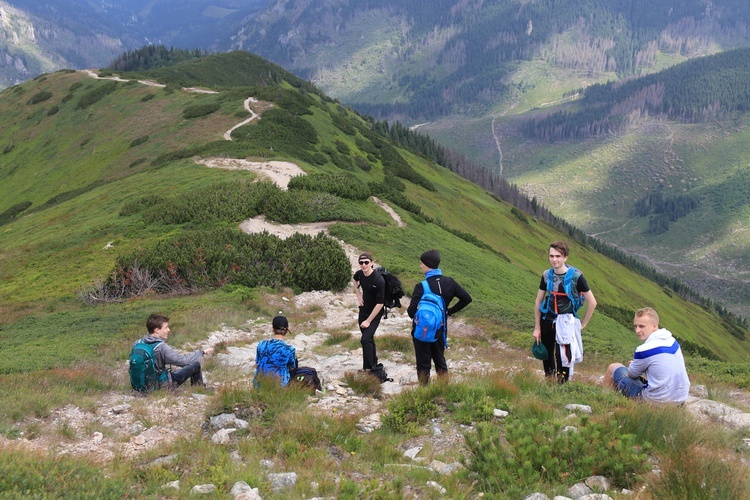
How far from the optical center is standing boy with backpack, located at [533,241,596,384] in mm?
10070

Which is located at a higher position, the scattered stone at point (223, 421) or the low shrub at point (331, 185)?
the low shrub at point (331, 185)

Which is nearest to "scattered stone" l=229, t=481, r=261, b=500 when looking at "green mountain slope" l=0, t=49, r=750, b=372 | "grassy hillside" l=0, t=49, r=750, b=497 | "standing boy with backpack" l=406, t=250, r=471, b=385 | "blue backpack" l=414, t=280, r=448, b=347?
"grassy hillside" l=0, t=49, r=750, b=497

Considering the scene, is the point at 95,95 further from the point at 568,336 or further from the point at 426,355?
the point at 568,336

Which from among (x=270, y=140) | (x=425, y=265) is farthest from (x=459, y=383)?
(x=270, y=140)

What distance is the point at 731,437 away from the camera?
7.76 m

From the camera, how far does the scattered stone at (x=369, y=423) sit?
8477 mm

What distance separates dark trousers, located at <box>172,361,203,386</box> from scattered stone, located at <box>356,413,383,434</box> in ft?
13.6

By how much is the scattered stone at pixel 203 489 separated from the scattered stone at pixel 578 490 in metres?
4.04

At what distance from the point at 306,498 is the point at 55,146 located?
85.3 meters

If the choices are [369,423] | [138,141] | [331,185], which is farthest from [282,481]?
[138,141]

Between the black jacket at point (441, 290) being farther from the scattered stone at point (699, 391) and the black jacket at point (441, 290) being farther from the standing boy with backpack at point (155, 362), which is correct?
the scattered stone at point (699, 391)

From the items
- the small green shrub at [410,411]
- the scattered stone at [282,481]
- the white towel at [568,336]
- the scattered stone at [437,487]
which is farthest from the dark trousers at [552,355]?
the scattered stone at [282,481]

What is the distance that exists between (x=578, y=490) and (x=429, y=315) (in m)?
4.42

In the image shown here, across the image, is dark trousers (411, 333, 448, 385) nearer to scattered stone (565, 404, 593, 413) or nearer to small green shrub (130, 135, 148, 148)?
scattered stone (565, 404, 593, 413)
